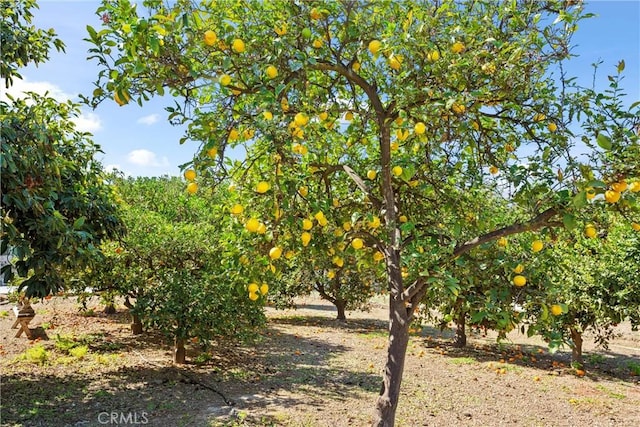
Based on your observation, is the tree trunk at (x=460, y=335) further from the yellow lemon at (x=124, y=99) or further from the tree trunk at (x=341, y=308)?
the yellow lemon at (x=124, y=99)

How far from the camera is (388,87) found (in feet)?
9.18

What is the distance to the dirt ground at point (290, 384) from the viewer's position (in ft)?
15.5

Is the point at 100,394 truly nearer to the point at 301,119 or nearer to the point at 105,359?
the point at 105,359

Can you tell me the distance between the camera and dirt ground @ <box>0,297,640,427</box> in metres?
4.73

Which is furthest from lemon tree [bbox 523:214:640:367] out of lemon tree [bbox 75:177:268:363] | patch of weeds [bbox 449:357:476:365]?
lemon tree [bbox 75:177:268:363]

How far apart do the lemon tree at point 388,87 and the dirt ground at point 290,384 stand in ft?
7.61

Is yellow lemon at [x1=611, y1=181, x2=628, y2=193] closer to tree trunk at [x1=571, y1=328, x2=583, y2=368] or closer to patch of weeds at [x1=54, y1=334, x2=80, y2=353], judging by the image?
tree trunk at [x1=571, y1=328, x2=583, y2=368]

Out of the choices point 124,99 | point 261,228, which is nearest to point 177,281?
point 261,228

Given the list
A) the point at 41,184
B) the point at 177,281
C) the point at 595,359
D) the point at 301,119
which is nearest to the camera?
the point at 301,119

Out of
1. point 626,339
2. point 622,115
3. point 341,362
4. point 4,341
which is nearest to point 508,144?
point 622,115

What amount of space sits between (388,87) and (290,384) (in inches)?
180

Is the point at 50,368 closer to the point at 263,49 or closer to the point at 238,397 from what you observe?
the point at 238,397

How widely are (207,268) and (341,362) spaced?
2.81 metres

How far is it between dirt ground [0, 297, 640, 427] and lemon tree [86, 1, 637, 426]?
7.61ft
